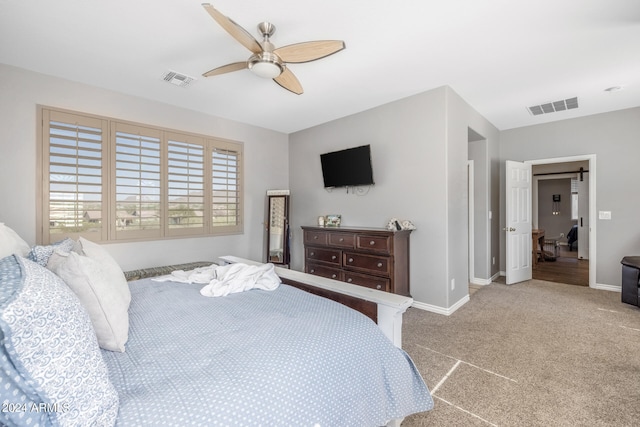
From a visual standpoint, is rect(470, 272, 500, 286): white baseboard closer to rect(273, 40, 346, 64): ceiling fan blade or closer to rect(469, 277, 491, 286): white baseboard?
rect(469, 277, 491, 286): white baseboard


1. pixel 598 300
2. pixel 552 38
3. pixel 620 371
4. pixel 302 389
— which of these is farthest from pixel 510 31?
pixel 598 300

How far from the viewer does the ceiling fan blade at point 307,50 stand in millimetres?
1984

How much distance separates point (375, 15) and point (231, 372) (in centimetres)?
235

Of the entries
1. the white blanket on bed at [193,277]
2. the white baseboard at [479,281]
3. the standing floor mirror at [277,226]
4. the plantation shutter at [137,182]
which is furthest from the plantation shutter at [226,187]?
the white baseboard at [479,281]

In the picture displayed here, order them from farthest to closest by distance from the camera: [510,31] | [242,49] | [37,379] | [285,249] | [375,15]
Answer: [285,249] < [242,49] < [510,31] < [375,15] < [37,379]

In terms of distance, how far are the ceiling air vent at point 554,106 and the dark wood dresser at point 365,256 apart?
2.65m

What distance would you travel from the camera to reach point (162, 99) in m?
3.60

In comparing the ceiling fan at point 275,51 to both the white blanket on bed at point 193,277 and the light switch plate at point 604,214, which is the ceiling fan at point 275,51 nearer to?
the white blanket on bed at point 193,277

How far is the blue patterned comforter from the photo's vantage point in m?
0.83

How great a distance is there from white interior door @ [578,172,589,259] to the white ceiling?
3.63m

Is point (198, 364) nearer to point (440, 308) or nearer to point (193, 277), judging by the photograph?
point (193, 277)

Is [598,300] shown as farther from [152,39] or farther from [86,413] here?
[152,39]

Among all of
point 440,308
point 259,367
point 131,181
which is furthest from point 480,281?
point 131,181

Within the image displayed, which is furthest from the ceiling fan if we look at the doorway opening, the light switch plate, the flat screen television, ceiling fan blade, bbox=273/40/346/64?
the light switch plate
